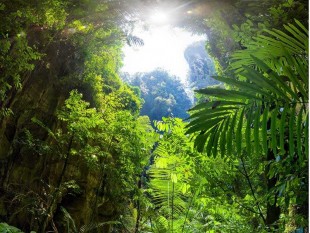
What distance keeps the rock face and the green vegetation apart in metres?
0.03

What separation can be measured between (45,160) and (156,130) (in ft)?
7.94

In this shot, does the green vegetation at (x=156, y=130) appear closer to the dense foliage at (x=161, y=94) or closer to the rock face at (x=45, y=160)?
the rock face at (x=45, y=160)

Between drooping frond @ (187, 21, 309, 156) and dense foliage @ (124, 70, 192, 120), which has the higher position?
dense foliage @ (124, 70, 192, 120)

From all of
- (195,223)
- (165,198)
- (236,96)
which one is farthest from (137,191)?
(236,96)

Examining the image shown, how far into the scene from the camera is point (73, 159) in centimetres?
673

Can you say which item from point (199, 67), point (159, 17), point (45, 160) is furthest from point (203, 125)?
point (199, 67)

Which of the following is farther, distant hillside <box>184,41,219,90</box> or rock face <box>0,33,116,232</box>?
distant hillside <box>184,41,219,90</box>

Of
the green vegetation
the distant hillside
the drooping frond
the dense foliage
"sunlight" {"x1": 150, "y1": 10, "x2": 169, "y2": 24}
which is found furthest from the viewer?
the distant hillside

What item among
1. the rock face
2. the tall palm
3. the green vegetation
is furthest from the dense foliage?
the tall palm

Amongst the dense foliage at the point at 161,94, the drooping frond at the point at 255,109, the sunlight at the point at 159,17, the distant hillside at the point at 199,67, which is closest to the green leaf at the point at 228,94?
the drooping frond at the point at 255,109

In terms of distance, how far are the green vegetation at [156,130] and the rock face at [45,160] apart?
3cm

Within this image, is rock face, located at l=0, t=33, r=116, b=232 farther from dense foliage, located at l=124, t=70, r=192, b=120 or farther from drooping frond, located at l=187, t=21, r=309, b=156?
dense foliage, located at l=124, t=70, r=192, b=120

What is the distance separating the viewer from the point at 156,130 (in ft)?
14.6

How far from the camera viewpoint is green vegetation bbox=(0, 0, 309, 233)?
1207mm
